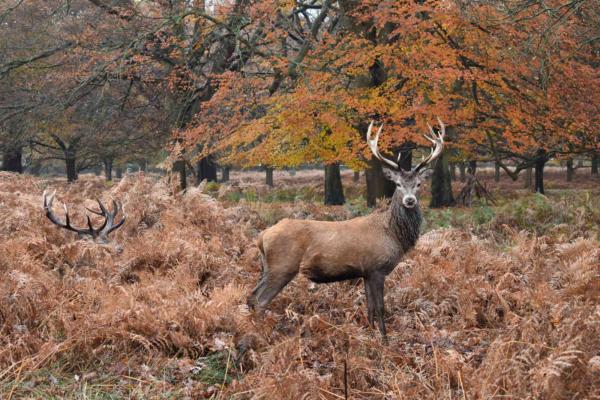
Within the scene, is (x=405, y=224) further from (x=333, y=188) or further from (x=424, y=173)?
(x=333, y=188)

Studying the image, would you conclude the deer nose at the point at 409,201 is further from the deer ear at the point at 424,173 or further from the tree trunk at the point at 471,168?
the tree trunk at the point at 471,168

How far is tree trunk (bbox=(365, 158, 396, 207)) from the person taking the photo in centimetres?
1600

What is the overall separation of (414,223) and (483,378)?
218cm

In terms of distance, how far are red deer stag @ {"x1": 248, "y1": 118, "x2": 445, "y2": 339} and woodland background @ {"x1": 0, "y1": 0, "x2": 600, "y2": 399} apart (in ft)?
1.39

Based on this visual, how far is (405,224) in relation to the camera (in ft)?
21.6

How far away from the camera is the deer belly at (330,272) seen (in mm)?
6336

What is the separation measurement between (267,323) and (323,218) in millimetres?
7441

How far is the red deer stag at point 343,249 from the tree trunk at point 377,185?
30.8 ft

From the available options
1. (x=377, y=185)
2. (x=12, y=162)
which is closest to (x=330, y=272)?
(x=377, y=185)

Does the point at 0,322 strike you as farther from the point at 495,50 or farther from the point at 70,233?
the point at 495,50

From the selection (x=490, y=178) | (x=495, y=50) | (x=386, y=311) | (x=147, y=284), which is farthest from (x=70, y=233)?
(x=490, y=178)

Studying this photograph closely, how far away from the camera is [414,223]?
659 cm

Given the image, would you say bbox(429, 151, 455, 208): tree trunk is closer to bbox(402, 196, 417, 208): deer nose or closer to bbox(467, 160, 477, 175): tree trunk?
bbox(467, 160, 477, 175): tree trunk

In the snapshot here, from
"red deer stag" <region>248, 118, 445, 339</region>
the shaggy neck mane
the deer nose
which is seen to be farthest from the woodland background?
the deer nose
